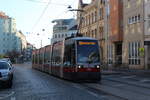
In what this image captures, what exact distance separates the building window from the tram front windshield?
2467 centimetres

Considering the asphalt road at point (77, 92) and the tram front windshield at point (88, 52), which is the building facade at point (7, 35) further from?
the asphalt road at point (77, 92)

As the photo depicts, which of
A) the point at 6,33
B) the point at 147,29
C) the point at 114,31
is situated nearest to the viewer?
the point at 147,29

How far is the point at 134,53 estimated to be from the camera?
50.0 meters

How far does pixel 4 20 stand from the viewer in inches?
6014

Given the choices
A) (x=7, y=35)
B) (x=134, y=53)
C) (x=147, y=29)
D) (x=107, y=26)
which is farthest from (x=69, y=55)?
(x=7, y=35)

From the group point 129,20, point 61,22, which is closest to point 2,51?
point 61,22

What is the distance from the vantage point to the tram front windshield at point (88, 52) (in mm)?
24203

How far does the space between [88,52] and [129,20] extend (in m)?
28.8

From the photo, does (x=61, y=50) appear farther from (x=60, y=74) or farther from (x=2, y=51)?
(x=2, y=51)

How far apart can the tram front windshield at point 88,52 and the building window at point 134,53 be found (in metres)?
24.7

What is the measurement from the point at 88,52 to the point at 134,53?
2663 cm

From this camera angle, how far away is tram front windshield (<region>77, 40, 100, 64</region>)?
79.4 feet

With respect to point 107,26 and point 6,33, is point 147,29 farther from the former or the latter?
point 6,33

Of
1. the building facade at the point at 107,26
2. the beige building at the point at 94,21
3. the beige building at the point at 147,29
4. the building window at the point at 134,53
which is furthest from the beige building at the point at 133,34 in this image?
the beige building at the point at 94,21
